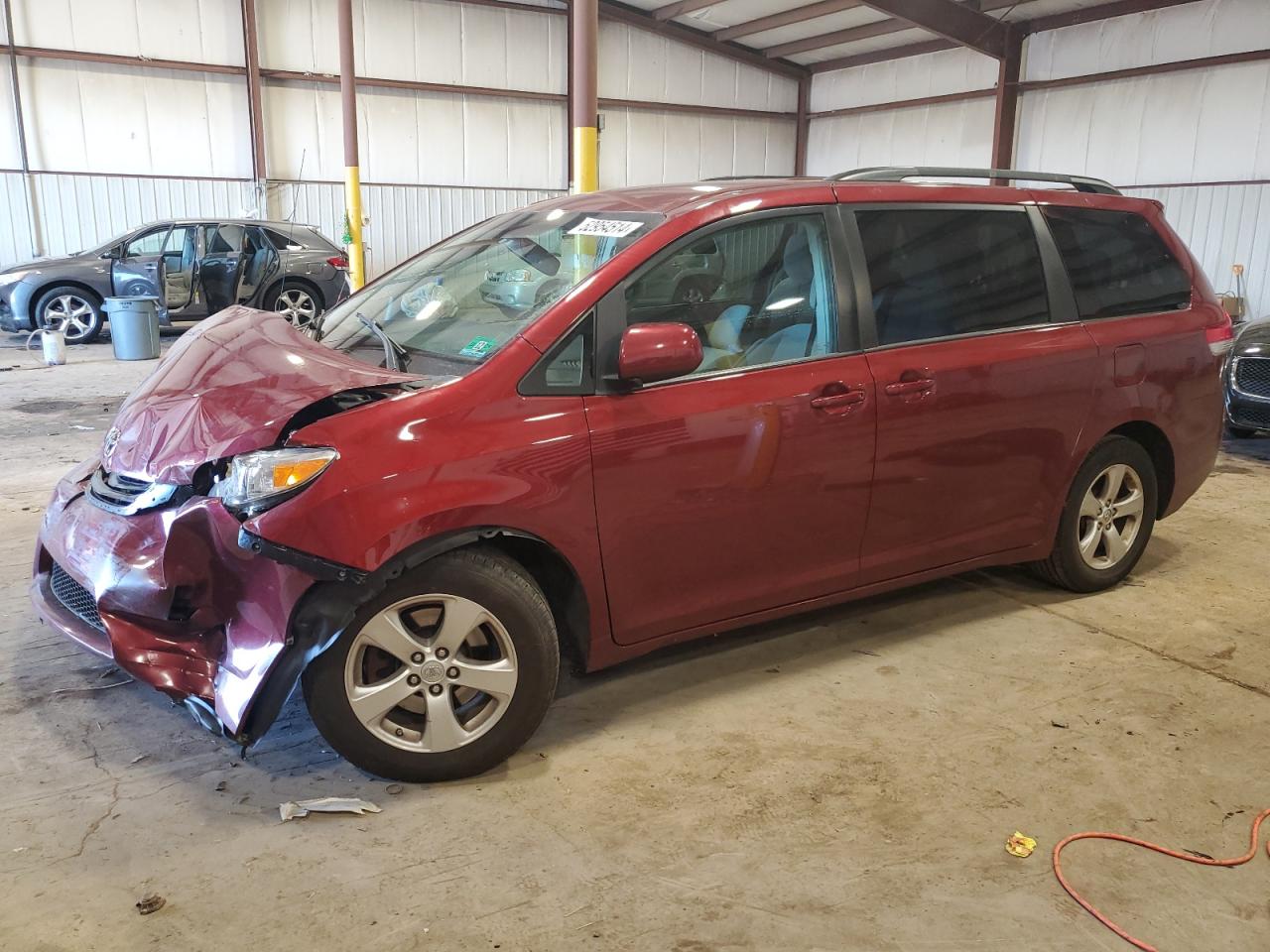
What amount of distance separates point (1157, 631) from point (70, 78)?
15458 millimetres

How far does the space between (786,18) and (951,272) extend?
14.3m

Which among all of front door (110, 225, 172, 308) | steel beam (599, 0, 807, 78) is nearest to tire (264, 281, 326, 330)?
front door (110, 225, 172, 308)

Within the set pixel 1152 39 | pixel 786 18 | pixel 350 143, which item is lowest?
pixel 350 143

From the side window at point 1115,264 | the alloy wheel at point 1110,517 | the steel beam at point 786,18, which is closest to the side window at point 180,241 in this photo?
the steel beam at point 786,18

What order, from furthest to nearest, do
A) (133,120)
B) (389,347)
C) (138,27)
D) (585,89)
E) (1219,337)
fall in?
(133,120)
(138,27)
(585,89)
(1219,337)
(389,347)

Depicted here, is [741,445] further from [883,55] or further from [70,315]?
[883,55]

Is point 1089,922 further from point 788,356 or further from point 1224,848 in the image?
point 788,356

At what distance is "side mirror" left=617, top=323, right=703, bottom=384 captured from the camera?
269 centimetres

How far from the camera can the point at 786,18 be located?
1605 centimetres

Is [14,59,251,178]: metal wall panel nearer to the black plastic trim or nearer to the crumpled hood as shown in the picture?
the crumpled hood

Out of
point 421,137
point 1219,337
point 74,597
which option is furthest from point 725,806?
point 421,137

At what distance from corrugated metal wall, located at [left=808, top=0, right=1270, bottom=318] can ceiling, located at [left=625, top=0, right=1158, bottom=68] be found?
582 mm

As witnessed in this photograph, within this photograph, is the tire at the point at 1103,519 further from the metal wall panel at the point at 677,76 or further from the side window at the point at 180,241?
the metal wall panel at the point at 677,76

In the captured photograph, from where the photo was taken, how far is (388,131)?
16125 mm
